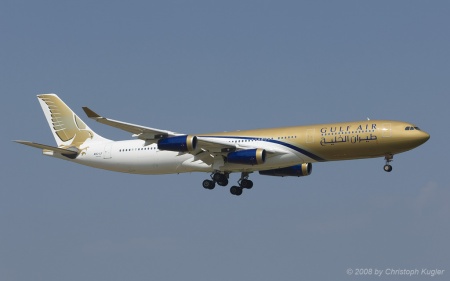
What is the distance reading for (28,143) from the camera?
72.2 metres

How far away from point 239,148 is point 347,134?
8030 millimetres

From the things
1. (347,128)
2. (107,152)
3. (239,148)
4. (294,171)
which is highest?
(347,128)

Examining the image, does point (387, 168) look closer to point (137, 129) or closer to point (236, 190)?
point (236, 190)

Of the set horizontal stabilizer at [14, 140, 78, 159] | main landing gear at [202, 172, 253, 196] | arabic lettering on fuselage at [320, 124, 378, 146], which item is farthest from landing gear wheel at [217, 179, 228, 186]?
horizontal stabilizer at [14, 140, 78, 159]

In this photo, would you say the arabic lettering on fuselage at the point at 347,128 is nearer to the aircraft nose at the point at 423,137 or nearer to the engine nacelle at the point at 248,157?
the aircraft nose at the point at 423,137

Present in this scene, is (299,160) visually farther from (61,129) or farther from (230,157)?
(61,129)

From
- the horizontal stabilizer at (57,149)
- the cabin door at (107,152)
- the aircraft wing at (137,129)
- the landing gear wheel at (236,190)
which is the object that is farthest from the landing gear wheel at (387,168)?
the horizontal stabilizer at (57,149)

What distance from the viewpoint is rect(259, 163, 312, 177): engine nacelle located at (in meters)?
74.6

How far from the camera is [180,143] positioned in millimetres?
69812

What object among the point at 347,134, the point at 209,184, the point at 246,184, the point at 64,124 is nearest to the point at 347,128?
the point at 347,134

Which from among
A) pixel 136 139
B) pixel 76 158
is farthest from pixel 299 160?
pixel 76 158

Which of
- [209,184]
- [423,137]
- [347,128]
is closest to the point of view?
[423,137]

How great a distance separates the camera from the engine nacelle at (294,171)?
2938 inches

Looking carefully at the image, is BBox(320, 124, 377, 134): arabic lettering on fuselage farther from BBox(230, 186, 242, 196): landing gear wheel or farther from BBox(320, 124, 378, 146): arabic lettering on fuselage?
BBox(230, 186, 242, 196): landing gear wheel
